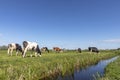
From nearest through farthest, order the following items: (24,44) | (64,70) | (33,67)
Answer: (33,67)
(64,70)
(24,44)

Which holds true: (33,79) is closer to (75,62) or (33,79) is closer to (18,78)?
(18,78)

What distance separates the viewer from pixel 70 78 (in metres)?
22.4

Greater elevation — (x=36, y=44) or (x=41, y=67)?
(x=36, y=44)

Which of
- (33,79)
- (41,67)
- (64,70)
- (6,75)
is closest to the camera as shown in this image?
(6,75)

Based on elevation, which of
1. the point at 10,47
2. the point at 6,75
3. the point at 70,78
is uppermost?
the point at 10,47

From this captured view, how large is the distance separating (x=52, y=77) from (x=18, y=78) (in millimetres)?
6520

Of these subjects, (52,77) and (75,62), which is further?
(75,62)

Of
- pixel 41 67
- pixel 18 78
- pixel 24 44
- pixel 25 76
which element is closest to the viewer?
pixel 18 78

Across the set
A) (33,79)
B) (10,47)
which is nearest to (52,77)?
(33,79)

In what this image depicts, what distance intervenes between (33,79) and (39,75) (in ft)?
5.40

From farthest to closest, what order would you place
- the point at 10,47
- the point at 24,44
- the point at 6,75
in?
the point at 10,47, the point at 24,44, the point at 6,75

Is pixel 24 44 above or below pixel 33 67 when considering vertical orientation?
above

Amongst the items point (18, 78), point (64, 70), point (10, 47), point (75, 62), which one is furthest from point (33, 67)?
point (10, 47)

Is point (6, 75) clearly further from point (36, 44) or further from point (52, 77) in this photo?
point (36, 44)
